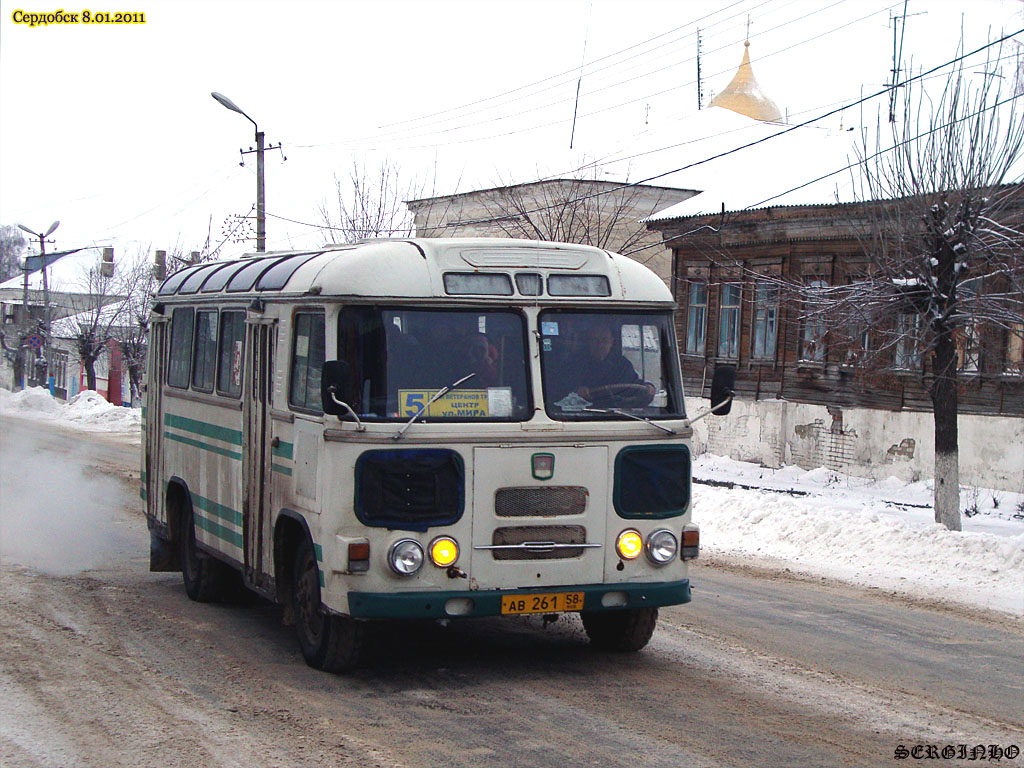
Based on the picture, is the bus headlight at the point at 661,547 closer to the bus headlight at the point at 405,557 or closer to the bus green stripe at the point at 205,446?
the bus headlight at the point at 405,557

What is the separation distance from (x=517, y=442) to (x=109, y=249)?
51.5 meters

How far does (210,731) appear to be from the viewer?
21.4ft

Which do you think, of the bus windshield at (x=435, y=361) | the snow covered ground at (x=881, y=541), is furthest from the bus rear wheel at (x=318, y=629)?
the snow covered ground at (x=881, y=541)

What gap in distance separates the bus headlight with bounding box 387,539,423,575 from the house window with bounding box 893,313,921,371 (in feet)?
34.6

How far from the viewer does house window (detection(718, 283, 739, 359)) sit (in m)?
30.6

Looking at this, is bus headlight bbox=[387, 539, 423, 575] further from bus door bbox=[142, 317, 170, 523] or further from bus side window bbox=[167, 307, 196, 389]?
bus door bbox=[142, 317, 170, 523]

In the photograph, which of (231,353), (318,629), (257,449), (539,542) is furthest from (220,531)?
(539,542)

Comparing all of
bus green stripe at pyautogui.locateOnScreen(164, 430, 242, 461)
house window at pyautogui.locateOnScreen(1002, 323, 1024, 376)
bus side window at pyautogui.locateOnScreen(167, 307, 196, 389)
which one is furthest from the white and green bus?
house window at pyautogui.locateOnScreen(1002, 323, 1024, 376)

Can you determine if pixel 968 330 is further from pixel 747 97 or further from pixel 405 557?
pixel 747 97

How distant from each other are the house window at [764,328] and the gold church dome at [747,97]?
17.9m

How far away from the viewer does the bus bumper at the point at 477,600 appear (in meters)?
7.30

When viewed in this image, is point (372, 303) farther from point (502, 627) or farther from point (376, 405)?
point (502, 627)

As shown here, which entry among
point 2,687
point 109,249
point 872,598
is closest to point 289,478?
point 2,687

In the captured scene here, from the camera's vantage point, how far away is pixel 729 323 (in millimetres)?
30844
